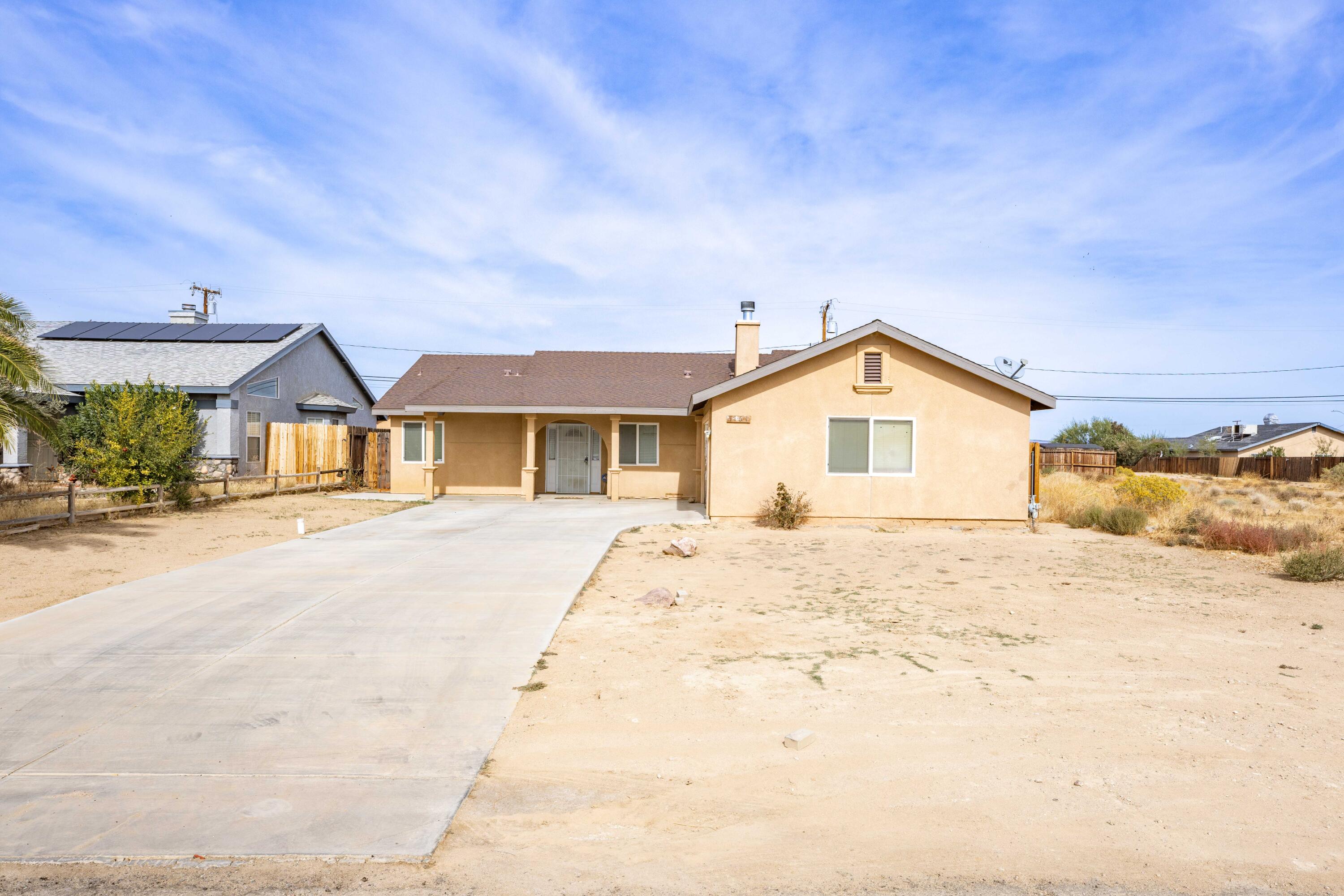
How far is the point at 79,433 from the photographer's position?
70.8 feet

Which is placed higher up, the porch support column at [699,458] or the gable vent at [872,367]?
the gable vent at [872,367]

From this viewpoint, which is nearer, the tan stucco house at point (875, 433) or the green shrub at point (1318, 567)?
the green shrub at point (1318, 567)

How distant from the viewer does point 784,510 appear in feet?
54.2

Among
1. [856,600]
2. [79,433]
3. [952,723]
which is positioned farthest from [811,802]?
[79,433]

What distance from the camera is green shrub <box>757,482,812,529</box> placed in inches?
648

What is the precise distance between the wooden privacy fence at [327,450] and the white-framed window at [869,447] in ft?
46.7

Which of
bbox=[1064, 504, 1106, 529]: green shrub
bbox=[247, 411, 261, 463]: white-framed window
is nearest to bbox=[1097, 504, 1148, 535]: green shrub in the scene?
bbox=[1064, 504, 1106, 529]: green shrub

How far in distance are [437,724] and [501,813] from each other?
1388mm

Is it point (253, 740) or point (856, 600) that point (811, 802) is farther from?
point (856, 600)

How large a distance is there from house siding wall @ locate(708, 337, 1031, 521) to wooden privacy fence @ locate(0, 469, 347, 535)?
13.2 m

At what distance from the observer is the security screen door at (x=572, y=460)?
78.7ft

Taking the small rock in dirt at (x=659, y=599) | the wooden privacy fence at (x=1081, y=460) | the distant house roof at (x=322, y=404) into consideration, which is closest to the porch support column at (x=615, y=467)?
the distant house roof at (x=322, y=404)

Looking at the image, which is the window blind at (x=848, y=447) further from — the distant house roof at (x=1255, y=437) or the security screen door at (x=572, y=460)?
the distant house roof at (x=1255, y=437)

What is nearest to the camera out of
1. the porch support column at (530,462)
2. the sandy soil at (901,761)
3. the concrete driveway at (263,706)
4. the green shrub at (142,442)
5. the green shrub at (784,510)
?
the sandy soil at (901,761)
